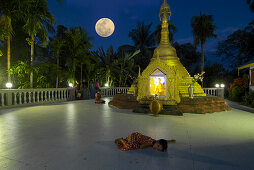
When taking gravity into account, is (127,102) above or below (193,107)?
above

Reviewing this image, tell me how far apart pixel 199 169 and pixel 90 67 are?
42.6ft

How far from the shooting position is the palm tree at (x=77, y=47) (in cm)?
1349

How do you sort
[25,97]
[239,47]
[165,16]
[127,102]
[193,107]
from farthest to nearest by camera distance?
[239,47] → [165,16] → [25,97] → [127,102] → [193,107]

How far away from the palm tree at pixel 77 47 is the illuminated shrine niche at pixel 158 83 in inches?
311

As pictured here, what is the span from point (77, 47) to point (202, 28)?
49.8ft

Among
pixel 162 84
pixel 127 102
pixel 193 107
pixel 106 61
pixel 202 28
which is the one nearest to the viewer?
pixel 193 107

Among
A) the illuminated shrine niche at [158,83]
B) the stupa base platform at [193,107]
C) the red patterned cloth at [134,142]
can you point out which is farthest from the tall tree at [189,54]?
the red patterned cloth at [134,142]

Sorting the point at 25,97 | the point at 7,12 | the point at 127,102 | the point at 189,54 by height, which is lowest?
the point at 127,102

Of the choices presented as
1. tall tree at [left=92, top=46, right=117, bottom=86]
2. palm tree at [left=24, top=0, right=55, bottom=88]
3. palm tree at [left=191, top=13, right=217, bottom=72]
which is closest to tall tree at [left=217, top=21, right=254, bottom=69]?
palm tree at [left=191, top=13, right=217, bottom=72]

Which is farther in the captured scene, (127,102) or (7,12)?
(127,102)

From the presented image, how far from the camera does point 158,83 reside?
302 inches

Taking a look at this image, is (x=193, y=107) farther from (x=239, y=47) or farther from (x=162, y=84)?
(x=239, y=47)

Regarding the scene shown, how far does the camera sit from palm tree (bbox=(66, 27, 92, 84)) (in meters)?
13.5

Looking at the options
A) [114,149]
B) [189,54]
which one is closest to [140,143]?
[114,149]
